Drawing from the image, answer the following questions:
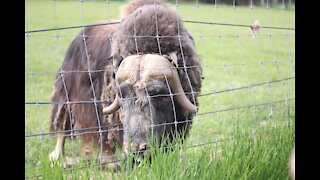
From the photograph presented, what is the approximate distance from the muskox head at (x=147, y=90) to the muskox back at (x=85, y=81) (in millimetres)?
684

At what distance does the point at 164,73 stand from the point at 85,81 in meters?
1.42

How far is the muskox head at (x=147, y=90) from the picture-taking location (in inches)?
124

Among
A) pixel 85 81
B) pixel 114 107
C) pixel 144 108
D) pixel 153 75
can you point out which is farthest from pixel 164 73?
pixel 85 81

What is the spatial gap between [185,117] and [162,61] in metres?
0.67

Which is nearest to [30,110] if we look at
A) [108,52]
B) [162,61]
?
[108,52]

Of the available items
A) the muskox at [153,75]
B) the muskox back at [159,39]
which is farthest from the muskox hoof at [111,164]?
the muskox back at [159,39]

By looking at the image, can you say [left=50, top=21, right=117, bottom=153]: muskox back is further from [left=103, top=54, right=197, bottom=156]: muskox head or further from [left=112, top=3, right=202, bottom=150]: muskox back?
[left=103, top=54, right=197, bottom=156]: muskox head

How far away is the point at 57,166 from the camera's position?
2053mm

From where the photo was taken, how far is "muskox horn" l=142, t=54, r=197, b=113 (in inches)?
126

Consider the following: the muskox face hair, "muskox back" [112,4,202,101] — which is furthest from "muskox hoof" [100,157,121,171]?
"muskox back" [112,4,202,101]

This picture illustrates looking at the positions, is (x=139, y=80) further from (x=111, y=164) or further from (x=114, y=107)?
(x=111, y=164)

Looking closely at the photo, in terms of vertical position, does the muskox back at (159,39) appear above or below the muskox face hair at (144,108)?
above

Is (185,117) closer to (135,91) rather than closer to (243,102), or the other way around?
(135,91)

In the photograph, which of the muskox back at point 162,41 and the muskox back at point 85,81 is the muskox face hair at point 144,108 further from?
the muskox back at point 85,81
